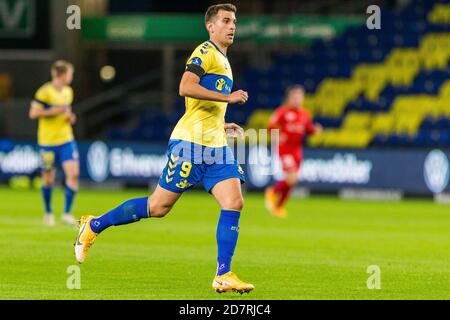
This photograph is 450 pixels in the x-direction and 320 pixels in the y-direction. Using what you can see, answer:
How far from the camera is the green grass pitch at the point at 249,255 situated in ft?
34.8

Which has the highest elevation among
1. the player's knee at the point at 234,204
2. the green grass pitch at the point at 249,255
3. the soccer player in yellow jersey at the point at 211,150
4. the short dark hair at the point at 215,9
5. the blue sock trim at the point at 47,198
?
the short dark hair at the point at 215,9

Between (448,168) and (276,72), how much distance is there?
26.0 ft

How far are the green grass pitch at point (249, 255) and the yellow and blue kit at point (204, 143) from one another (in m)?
0.97

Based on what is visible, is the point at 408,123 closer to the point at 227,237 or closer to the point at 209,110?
the point at 209,110

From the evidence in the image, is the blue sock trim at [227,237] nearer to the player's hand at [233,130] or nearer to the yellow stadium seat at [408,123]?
the player's hand at [233,130]

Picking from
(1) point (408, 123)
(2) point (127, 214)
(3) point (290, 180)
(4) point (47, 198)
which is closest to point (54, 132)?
(4) point (47, 198)

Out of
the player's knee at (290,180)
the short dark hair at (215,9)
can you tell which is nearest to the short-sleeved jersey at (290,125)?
the player's knee at (290,180)

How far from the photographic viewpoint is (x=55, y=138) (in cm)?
1809

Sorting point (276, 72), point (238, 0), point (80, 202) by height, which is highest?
point (238, 0)

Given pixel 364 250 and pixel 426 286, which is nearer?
pixel 426 286

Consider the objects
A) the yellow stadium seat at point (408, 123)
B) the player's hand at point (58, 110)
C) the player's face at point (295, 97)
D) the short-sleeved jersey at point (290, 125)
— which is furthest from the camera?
the yellow stadium seat at point (408, 123)

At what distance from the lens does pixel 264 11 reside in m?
34.3
